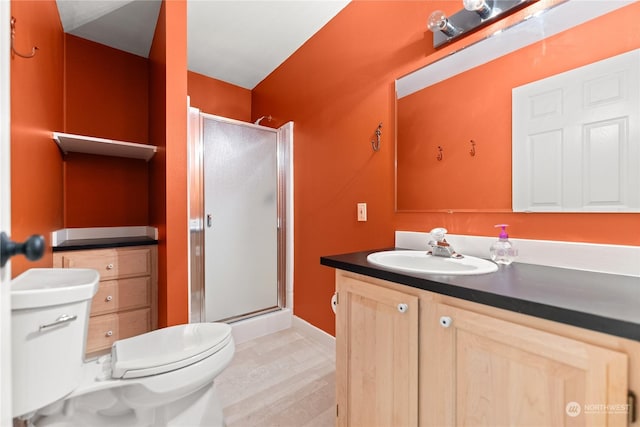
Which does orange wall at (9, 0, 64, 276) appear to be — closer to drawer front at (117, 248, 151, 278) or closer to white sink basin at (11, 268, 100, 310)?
white sink basin at (11, 268, 100, 310)

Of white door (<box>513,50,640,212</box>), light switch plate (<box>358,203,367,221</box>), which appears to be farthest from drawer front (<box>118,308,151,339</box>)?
white door (<box>513,50,640,212</box>)

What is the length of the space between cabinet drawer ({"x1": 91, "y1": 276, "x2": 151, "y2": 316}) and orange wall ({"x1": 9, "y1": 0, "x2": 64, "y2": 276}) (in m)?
0.35

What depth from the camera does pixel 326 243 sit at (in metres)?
2.05

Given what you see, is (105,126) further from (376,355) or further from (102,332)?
(376,355)

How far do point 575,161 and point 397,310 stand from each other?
84cm

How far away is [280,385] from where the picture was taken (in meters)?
1.61

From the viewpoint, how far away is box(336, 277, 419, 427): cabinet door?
2.83 feet

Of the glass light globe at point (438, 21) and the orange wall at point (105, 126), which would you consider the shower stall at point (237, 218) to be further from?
the glass light globe at point (438, 21)

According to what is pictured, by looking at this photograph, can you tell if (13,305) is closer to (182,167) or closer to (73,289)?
(73,289)

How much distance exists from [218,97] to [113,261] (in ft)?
5.94

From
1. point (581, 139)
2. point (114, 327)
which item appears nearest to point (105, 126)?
point (114, 327)

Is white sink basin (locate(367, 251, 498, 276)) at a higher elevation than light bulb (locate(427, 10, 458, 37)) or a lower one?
lower

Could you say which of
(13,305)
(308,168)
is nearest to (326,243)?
(308,168)

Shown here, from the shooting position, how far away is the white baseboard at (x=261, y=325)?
7.03 feet
